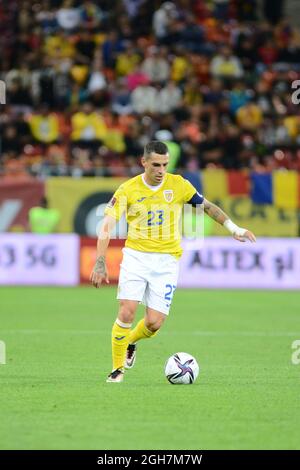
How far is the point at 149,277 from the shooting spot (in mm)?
10680

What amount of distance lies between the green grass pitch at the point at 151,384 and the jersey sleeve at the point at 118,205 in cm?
155

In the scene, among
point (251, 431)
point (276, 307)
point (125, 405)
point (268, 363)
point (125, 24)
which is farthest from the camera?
point (125, 24)

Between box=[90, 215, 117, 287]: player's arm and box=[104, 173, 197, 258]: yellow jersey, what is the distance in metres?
0.31

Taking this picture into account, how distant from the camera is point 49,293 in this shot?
2205 centimetres

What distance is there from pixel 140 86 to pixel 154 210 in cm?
1589

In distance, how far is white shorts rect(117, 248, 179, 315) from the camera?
1059 centimetres

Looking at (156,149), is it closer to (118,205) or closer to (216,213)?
(118,205)

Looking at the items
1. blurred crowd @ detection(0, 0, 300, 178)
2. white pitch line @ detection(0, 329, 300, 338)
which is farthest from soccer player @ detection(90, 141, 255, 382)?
blurred crowd @ detection(0, 0, 300, 178)

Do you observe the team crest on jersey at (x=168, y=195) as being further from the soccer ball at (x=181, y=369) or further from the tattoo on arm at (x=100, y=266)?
the soccer ball at (x=181, y=369)

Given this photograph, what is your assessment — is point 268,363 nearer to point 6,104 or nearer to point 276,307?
point 276,307

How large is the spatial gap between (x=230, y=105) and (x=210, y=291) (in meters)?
5.58

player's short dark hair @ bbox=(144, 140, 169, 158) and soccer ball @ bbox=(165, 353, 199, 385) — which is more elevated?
player's short dark hair @ bbox=(144, 140, 169, 158)

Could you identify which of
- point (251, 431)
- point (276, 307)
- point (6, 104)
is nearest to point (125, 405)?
point (251, 431)

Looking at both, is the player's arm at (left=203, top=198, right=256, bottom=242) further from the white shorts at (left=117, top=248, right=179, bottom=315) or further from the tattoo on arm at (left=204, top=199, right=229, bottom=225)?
the white shorts at (left=117, top=248, right=179, bottom=315)
